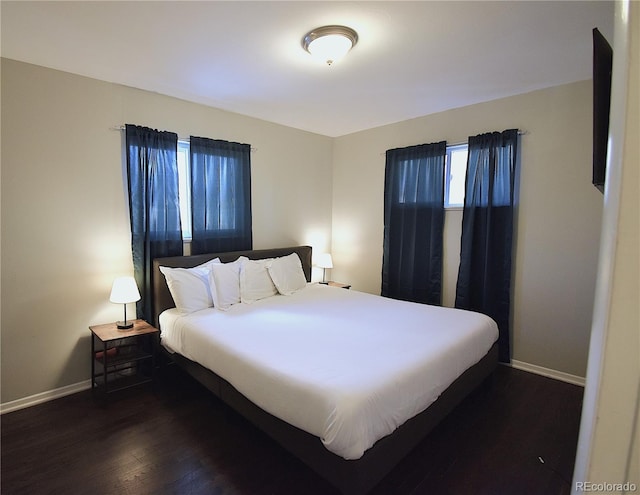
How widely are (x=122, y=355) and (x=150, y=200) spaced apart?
141 centimetres

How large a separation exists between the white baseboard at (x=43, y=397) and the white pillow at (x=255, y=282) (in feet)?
4.97

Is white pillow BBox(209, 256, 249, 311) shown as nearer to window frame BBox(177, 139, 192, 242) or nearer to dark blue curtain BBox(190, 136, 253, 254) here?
dark blue curtain BBox(190, 136, 253, 254)

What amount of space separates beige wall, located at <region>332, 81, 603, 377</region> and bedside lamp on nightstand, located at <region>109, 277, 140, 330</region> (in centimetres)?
319

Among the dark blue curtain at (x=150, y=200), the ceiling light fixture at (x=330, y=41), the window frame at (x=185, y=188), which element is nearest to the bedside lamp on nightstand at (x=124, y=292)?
the dark blue curtain at (x=150, y=200)

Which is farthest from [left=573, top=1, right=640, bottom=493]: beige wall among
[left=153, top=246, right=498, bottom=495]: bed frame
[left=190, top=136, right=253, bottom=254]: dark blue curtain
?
[left=190, top=136, right=253, bottom=254]: dark blue curtain

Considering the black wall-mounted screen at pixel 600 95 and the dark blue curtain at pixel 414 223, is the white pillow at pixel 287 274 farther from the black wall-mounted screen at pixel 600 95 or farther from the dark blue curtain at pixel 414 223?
the black wall-mounted screen at pixel 600 95

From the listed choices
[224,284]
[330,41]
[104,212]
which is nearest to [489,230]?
[330,41]

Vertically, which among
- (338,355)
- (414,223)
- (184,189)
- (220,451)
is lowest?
(220,451)

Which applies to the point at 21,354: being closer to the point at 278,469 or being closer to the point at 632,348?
the point at 278,469

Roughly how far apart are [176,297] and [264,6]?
2262 mm

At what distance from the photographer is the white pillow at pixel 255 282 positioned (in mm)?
3172

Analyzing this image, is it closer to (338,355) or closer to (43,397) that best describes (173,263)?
(43,397)

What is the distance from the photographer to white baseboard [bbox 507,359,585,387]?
2916 mm

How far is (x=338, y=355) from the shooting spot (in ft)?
6.36
